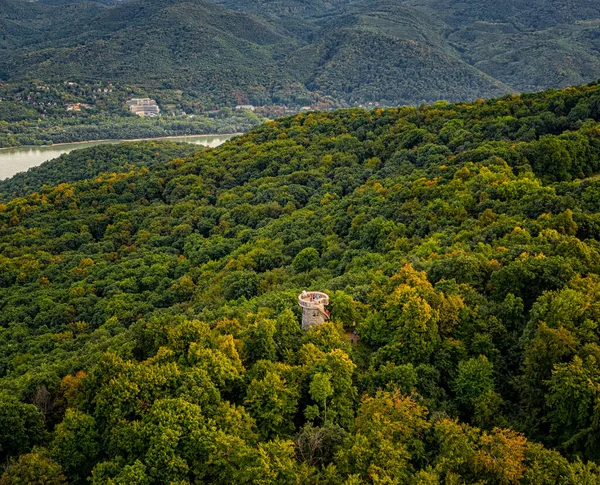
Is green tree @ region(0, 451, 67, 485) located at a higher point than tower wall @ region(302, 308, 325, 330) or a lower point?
higher

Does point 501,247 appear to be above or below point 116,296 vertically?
above

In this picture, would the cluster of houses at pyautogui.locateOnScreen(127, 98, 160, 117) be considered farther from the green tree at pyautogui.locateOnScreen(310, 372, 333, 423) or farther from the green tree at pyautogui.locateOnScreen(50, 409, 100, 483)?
the green tree at pyautogui.locateOnScreen(310, 372, 333, 423)

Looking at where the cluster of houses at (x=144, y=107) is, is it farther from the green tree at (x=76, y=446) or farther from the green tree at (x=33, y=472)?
the green tree at (x=33, y=472)

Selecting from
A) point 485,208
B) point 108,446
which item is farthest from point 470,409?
point 485,208

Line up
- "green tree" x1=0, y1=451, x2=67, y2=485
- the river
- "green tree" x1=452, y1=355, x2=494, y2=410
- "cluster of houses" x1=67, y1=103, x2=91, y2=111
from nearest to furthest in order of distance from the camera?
"green tree" x1=0, y1=451, x2=67, y2=485 → "green tree" x1=452, y1=355, x2=494, y2=410 → the river → "cluster of houses" x1=67, y1=103, x2=91, y2=111

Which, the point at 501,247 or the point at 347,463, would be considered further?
the point at 501,247

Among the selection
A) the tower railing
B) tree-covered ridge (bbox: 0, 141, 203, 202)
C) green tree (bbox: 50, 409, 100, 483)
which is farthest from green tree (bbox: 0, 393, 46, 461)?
tree-covered ridge (bbox: 0, 141, 203, 202)

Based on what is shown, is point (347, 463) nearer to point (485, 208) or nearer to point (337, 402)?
point (337, 402)

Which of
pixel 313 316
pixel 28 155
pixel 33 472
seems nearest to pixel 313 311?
pixel 313 316
